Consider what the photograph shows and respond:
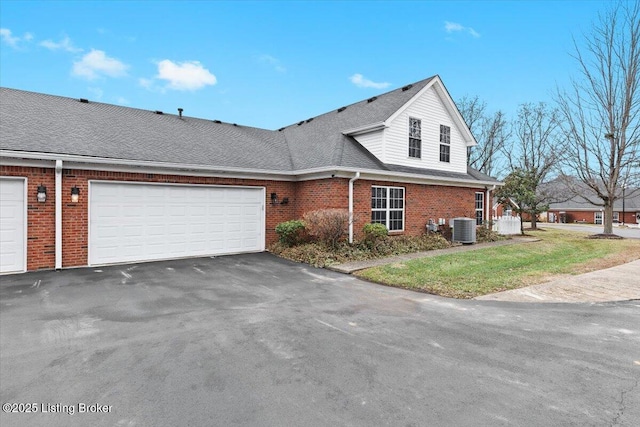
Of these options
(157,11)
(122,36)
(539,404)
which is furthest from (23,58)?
(539,404)

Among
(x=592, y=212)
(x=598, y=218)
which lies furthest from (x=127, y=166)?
(x=592, y=212)

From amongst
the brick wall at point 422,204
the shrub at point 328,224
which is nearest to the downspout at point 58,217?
the shrub at point 328,224

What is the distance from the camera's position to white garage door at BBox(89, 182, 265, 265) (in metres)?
9.48

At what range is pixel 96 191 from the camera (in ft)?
30.7

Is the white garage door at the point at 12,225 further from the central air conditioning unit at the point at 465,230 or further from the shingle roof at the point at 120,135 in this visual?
the central air conditioning unit at the point at 465,230

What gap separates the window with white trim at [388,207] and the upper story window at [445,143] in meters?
3.68

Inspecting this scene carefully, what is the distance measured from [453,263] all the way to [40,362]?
30.6ft

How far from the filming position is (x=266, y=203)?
12.5 meters

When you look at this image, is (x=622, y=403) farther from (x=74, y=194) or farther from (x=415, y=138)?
(x=415, y=138)

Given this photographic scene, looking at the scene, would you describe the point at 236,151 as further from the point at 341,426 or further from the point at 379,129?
the point at 341,426

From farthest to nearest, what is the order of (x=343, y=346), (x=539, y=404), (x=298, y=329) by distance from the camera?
1. (x=298, y=329)
2. (x=343, y=346)
3. (x=539, y=404)

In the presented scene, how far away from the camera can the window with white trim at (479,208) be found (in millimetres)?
17297

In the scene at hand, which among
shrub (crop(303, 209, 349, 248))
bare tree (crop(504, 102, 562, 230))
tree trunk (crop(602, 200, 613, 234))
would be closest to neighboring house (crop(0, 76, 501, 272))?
shrub (crop(303, 209, 349, 248))

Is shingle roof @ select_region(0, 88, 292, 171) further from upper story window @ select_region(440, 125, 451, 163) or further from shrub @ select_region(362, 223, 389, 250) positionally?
upper story window @ select_region(440, 125, 451, 163)
